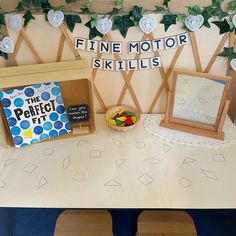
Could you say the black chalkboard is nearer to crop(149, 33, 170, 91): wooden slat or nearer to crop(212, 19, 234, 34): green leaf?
crop(149, 33, 170, 91): wooden slat

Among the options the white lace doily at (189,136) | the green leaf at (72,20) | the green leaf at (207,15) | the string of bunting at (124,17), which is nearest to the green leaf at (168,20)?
the string of bunting at (124,17)

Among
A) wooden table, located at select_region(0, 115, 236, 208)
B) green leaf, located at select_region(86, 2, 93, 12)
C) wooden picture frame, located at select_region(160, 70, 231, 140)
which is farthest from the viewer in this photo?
wooden picture frame, located at select_region(160, 70, 231, 140)

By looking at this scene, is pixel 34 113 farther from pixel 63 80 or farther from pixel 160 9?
pixel 160 9

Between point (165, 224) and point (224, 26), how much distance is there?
885mm

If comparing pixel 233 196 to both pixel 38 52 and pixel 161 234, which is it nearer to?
pixel 161 234

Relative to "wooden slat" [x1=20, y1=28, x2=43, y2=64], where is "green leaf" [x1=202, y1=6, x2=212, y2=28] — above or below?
above

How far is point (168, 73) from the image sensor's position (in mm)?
1101

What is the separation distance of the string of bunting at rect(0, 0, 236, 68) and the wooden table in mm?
476

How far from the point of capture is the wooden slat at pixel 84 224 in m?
1.03

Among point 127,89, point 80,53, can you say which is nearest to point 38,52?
point 80,53

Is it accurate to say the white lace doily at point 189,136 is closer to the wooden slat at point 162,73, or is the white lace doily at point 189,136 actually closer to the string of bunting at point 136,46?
the wooden slat at point 162,73

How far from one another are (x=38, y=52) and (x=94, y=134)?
0.43m

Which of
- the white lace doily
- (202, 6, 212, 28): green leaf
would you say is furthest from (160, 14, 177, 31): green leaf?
the white lace doily

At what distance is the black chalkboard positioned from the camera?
106cm
